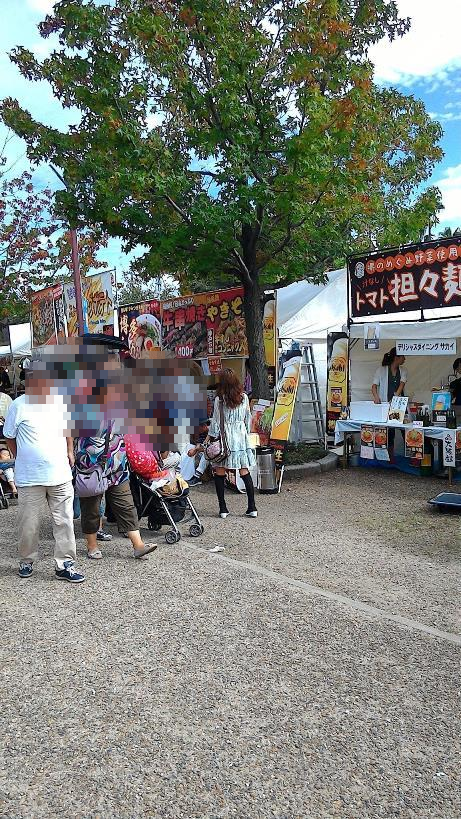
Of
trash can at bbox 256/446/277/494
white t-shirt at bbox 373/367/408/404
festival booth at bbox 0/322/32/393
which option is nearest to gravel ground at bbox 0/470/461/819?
trash can at bbox 256/446/277/494

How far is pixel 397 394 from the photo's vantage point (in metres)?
10.3

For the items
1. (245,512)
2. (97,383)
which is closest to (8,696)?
(97,383)

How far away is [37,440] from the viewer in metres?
4.98

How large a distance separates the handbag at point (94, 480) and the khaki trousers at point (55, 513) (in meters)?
0.17

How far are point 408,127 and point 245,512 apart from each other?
7789mm

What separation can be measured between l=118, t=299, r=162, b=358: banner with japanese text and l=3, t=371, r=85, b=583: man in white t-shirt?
26.6 feet

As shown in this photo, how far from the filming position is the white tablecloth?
890 centimetres

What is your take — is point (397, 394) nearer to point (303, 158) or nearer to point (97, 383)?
point (303, 158)

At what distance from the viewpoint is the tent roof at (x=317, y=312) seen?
11.8 metres

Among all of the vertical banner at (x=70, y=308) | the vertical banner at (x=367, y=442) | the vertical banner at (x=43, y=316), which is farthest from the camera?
the vertical banner at (x=43, y=316)

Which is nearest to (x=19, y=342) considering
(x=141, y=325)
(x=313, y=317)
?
(x=141, y=325)

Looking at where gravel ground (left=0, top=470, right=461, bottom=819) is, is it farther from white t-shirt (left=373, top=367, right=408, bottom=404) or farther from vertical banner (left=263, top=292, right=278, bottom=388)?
vertical banner (left=263, top=292, right=278, bottom=388)

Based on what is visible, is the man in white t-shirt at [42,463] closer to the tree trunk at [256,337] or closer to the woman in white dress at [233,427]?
the woman in white dress at [233,427]

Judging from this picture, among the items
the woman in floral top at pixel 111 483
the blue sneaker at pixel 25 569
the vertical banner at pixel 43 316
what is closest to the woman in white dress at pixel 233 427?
the woman in floral top at pixel 111 483
